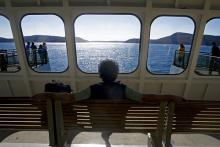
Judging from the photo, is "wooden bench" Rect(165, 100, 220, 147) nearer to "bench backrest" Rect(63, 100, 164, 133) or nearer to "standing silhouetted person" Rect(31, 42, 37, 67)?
"bench backrest" Rect(63, 100, 164, 133)

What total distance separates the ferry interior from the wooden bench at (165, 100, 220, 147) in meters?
2.84

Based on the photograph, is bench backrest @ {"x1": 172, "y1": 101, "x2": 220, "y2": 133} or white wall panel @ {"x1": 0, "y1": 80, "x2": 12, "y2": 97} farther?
white wall panel @ {"x1": 0, "y1": 80, "x2": 12, "y2": 97}

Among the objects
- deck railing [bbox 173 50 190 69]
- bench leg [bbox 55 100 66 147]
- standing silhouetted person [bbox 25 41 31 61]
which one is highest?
standing silhouetted person [bbox 25 41 31 61]

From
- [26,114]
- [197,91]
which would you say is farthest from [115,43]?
[26,114]

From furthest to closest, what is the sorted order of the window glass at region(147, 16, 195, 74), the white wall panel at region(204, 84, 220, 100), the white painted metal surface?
the white wall panel at region(204, 84, 220, 100)
the window glass at region(147, 16, 195, 74)
the white painted metal surface

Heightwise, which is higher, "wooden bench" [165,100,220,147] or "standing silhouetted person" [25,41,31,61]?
"standing silhouetted person" [25,41,31,61]

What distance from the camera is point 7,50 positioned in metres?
6.35

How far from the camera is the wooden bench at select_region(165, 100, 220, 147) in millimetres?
2791

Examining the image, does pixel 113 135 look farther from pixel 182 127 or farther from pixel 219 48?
pixel 219 48

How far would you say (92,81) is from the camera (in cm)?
596

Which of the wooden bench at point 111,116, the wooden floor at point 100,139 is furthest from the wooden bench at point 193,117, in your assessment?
the wooden floor at point 100,139

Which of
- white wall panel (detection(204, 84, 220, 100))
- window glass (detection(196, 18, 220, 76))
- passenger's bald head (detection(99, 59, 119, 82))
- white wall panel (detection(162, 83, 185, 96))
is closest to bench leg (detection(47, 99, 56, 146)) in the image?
passenger's bald head (detection(99, 59, 119, 82))

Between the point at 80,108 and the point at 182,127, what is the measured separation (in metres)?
1.30

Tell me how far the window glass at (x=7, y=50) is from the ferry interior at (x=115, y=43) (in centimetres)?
2
